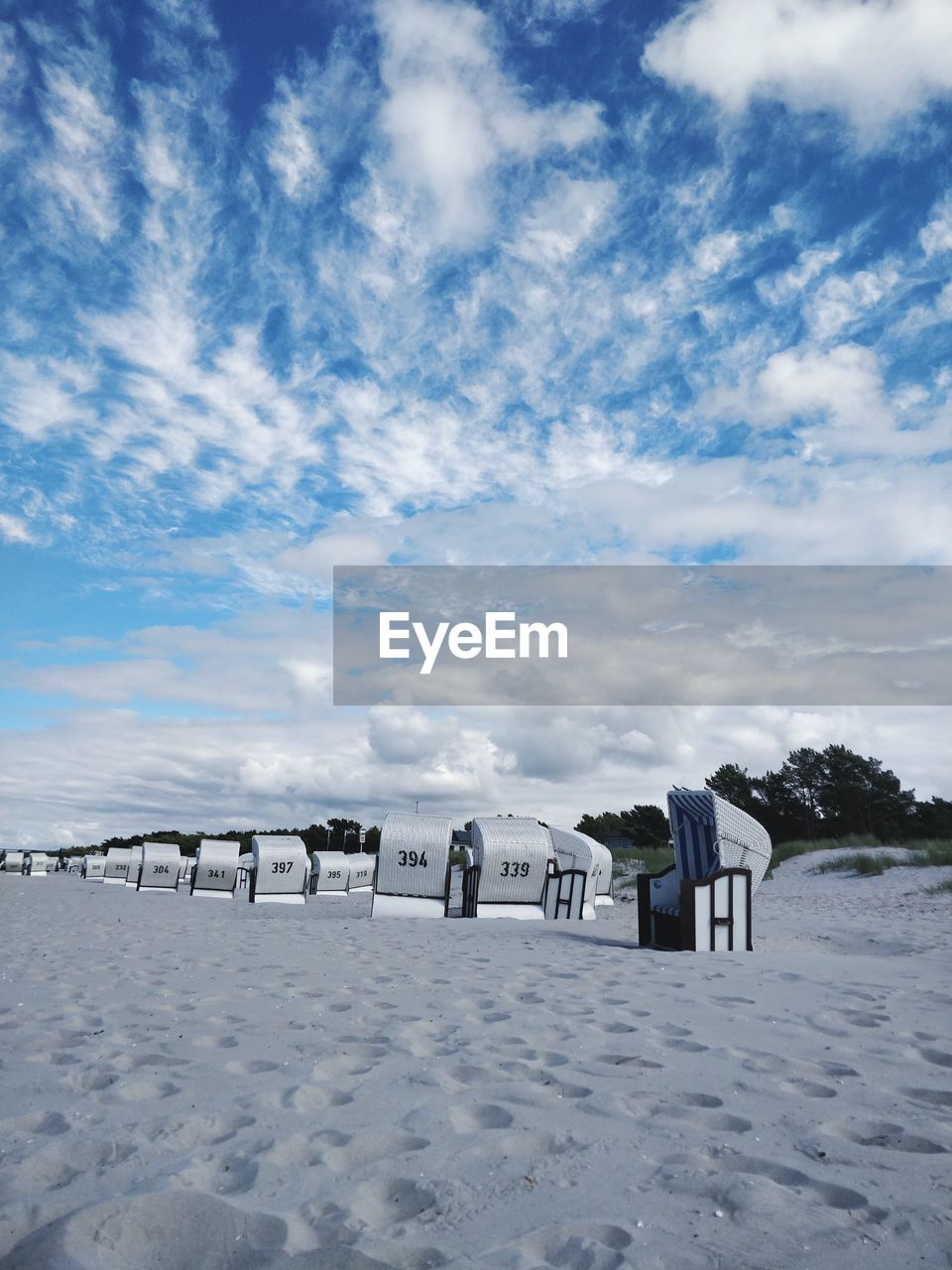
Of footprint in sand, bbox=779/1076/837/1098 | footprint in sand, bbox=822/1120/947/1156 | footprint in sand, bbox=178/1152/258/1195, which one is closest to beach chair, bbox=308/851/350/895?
footprint in sand, bbox=779/1076/837/1098

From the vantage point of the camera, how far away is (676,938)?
31.1ft

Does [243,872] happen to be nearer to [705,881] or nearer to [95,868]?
[95,868]

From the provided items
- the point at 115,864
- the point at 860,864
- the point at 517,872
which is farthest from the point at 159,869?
the point at 860,864

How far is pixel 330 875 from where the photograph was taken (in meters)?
33.2

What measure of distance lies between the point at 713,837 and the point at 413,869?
10.2 metres

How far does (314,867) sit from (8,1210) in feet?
108

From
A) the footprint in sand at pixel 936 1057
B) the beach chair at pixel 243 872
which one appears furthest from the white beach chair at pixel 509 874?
the beach chair at pixel 243 872

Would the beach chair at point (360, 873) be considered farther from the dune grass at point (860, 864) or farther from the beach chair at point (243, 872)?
the dune grass at point (860, 864)

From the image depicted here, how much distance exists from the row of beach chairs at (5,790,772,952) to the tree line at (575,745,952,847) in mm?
26005

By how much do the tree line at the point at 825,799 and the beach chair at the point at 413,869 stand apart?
3128 cm

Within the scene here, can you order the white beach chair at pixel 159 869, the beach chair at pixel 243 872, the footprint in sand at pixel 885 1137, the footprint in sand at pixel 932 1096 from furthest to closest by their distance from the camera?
1. the white beach chair at pixel 159 869
2. the beach chair at pixel 243 872
3. the footprint in sand at pixel 932 1096
4. the footprint in sand at pixel 885 1137

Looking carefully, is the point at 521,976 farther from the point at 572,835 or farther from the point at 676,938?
the point at 572,835

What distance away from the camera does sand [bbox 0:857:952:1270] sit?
2.26 m

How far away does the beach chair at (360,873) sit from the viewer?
111 feet
